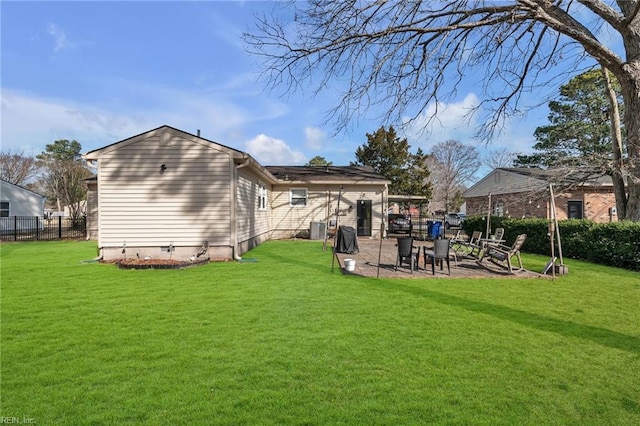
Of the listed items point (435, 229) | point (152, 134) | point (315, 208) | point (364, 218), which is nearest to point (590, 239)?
point (435, 229)

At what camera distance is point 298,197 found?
1812cm

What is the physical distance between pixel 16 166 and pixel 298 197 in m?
40.2

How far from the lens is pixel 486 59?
9078 mm

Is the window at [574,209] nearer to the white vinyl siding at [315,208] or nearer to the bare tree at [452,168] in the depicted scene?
the white vinyl siding at [315,208]

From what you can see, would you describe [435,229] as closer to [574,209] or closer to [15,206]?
[574,209]

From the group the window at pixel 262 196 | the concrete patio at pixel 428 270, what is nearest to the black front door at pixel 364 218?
the window at pixel 262 196

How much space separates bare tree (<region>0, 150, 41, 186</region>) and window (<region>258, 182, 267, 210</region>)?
38.8m

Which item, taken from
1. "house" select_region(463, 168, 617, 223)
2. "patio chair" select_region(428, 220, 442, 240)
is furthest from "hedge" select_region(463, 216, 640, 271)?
"patio chair" select_region(428, 220, 442, 240)

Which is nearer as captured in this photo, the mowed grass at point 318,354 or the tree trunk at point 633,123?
the mowed grass at point 318,354

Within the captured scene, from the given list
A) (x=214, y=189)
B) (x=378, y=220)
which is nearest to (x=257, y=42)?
(x=214, y=189)

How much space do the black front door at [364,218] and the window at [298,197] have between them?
9.36 ft

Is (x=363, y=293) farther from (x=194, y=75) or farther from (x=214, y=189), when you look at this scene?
(x=194, y=75)

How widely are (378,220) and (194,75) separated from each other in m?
10.9

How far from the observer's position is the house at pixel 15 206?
2295cm
